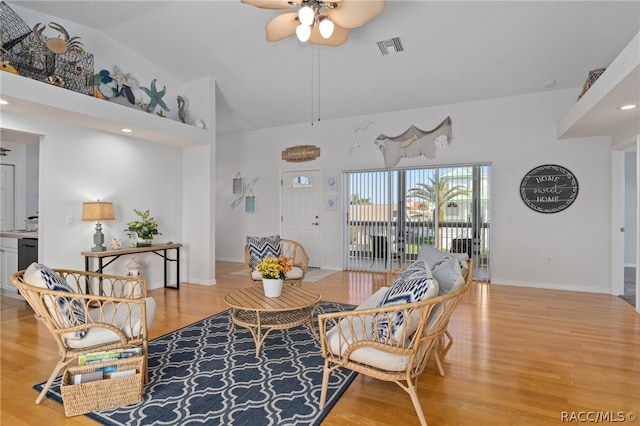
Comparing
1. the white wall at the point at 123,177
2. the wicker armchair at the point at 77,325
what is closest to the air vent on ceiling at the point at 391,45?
the white wall at the point at 123,177

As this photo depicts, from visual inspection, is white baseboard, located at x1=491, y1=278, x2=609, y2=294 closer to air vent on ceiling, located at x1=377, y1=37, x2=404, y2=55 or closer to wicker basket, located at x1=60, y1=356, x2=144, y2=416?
air vent on ceiling, located at x1=377, y1=37, x2=404, y2=55

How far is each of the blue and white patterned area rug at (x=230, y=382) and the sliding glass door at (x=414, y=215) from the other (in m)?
3.43

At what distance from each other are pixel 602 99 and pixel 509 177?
2218 mm

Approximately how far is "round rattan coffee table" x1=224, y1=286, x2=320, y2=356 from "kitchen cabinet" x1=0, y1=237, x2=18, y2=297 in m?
3.62

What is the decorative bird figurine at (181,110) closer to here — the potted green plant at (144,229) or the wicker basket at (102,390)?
the potted green plant at (144,229)

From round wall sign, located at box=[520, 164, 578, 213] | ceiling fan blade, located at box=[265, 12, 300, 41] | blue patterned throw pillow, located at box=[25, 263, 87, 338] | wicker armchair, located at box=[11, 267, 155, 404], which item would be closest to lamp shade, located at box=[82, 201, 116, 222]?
wicker armchair, located at box=[11, 267, 155, 404]

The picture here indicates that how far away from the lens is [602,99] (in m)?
3.21

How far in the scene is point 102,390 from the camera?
1.99 m

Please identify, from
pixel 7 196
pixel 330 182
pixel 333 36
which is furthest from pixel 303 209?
pixel 7 196

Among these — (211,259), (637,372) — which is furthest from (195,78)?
(637,372)

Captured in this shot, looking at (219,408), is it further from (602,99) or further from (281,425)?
(602,99)

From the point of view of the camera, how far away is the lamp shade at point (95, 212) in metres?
4.10

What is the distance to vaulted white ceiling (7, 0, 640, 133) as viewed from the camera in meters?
3.76

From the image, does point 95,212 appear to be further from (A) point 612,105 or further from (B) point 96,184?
(A) point 612,105
